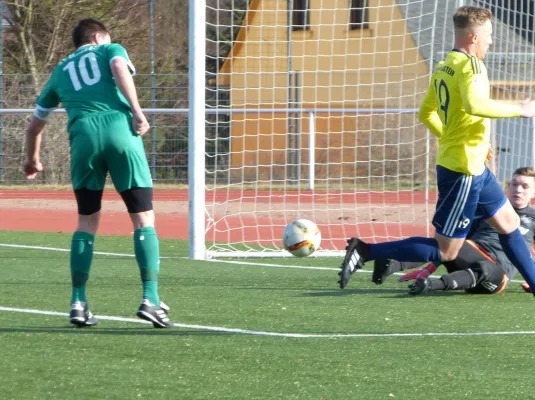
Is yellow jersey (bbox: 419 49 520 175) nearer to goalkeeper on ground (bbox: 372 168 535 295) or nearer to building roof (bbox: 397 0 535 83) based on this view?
goalkeeper on ground (bbox: 372 168 535 295)

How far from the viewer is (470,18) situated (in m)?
6.46

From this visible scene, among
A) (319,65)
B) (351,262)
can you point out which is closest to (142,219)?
(351,262)

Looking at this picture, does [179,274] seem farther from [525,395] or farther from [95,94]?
[525,395]

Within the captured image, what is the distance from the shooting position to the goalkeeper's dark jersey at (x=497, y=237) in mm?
7594

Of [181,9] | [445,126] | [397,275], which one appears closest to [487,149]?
[445,126]

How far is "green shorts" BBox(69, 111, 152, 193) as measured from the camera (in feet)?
19.0

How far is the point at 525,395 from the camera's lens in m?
4.35

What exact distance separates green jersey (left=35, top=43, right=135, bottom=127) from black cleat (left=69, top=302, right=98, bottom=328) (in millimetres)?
1021

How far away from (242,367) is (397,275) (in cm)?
411

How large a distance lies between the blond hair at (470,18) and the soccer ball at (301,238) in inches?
109

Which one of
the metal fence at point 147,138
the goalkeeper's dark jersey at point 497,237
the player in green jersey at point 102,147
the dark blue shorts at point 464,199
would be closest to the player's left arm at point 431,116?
the dark blue shorts at point 464,199

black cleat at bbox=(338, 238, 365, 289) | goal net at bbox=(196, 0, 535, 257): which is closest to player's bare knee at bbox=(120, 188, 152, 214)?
black cleat at bbox=(338, 238, 365, 289)

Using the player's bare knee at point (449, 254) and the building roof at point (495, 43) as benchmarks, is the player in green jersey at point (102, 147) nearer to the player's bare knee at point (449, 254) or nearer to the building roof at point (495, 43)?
the player's bare knee at point (449, 254)

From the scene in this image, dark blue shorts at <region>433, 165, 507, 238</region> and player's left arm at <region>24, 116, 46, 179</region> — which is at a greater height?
player's left arm at <region>24, 116, 46, 179</region>
